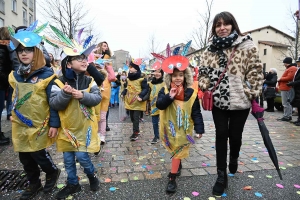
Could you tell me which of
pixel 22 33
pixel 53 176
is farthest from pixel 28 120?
pixel 22 33

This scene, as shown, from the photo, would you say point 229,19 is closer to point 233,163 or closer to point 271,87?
point 233,163

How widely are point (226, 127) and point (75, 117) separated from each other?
1712 millimetres

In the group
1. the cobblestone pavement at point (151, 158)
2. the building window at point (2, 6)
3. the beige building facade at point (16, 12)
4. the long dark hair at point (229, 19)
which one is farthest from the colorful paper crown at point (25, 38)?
the building window at point (2, 6)

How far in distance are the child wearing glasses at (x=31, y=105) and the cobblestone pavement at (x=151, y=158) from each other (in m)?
0.63

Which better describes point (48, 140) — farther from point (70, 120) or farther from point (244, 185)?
point (244, 185)

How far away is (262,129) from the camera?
8.80 feet

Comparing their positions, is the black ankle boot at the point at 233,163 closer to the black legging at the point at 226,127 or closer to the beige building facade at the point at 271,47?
the black legging at the point at 226,127

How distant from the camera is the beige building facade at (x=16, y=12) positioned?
21609mm

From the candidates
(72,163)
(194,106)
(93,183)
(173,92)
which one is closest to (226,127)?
(194,106)

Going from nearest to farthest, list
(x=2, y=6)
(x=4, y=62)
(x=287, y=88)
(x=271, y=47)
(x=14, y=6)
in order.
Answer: (x=4, y=62), (x=287, y=88), (x=2, y=6), (x=14, y=6), (x=271, y=47)

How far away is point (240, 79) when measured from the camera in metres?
2.58

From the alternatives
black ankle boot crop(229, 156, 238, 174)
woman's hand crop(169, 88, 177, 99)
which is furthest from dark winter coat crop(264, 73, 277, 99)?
woman's hand crop(169, 88, 177, 99)

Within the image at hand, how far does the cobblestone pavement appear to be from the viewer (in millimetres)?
3174

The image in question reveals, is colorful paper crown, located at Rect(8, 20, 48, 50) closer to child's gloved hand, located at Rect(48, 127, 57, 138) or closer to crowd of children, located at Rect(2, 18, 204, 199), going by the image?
crowd of children, located at Rect(2, 18, 204, 199)
